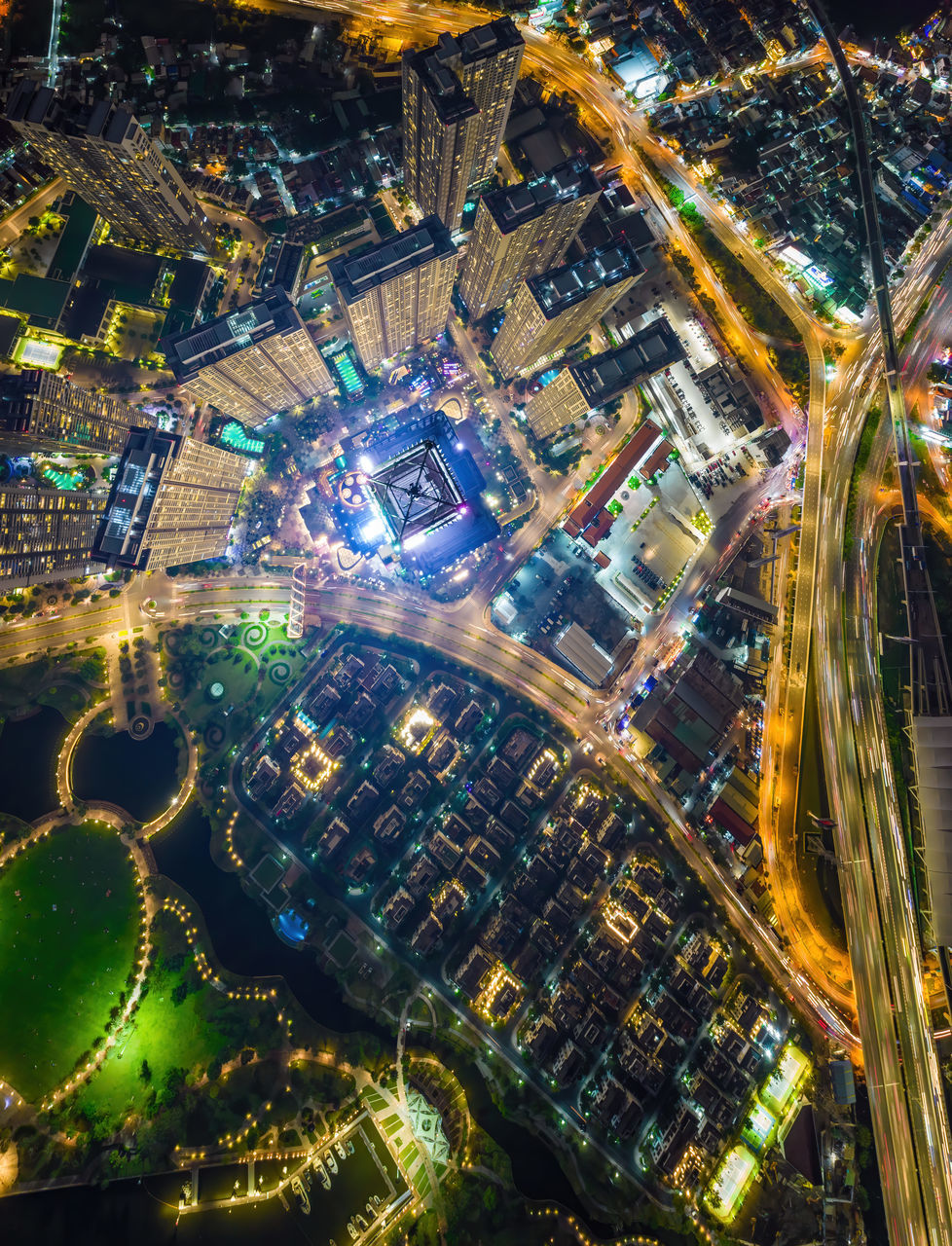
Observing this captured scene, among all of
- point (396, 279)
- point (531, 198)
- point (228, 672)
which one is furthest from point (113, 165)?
point (228, 672)

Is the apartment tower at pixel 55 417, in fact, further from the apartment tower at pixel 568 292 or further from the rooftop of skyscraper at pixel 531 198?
the rooftop of skyscraper at pixel 531 198

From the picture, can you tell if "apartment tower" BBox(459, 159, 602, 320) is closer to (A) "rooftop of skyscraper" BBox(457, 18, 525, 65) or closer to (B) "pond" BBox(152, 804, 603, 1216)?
(A) "rooftop of skyscraper" BBox(457, 18, 525, 65)

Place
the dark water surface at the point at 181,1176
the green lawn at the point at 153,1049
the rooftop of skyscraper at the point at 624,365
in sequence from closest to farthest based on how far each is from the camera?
the dark water surface at the point at 181,1176, the green lawn at the point at 153,1049, the rooftop of skyscraper at the point at 624,365

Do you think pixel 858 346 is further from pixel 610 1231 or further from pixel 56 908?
pixel 56 908

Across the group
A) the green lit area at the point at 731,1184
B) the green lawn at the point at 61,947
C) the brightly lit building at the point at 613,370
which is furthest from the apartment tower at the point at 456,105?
the green lit area at the point at 731,1184

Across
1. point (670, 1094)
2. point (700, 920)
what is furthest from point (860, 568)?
point (670, 1094)

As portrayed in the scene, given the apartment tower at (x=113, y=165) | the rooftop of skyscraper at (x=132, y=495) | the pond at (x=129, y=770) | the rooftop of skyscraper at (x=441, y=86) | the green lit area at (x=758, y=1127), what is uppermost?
the apartment tower at (x=113, y=165)

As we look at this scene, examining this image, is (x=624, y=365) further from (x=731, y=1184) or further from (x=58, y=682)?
(x=731, y=1184)

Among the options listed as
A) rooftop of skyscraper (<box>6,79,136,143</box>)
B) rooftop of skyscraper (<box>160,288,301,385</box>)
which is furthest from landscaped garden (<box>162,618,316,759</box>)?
rooftop of skyscraper (<box>6,79,136,143</box>)
